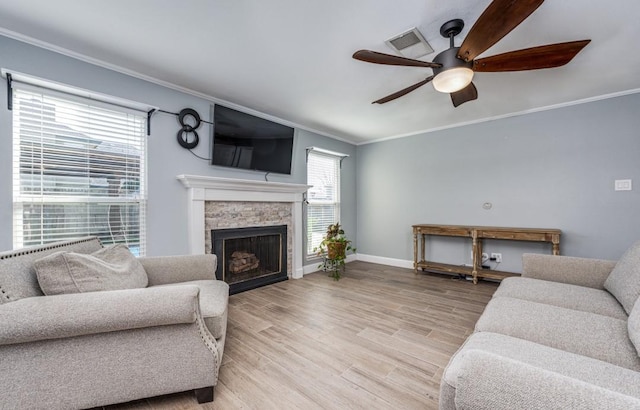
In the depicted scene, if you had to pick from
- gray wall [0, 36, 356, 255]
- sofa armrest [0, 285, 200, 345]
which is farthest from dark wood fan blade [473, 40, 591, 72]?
gray wall [0, 36, 356, 255]

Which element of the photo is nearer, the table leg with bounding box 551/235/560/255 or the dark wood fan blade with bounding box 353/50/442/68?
the dark wood fan blade with bounding box 353/50/442/68

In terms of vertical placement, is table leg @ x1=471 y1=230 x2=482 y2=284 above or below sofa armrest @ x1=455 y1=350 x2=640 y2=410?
below

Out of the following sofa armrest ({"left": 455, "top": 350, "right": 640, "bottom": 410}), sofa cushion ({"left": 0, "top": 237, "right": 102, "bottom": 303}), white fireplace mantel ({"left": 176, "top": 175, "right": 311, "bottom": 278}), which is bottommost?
sofa armrest ({"left": 455, "top": 350, "right": 640, "bottom": 410})

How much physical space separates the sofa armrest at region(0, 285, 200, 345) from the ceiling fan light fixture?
7.01 feet

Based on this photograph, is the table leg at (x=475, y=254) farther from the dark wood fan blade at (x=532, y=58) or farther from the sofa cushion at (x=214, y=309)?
the sofa cushion at (x=214, y=309)

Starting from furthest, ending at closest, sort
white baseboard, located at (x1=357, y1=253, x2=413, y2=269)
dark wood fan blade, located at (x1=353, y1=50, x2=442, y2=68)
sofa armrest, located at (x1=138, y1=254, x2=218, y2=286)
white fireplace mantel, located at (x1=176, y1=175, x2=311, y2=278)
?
white baseboard, located at (x1=357, y1=253, x2=413, y2=269)
white fireplace mantel, located at (x1=176, y1=175, x2=311, y2=278)
sofa armrest, located at (x1=138, y1=254, x2=218, y2=286)
dark wood fan blade, located at (x1=353, y1=50, x2=442, y2=68)

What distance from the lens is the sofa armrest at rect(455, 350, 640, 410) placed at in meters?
0.60

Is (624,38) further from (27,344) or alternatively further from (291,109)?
(27,344)

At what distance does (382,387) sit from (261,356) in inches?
34.1

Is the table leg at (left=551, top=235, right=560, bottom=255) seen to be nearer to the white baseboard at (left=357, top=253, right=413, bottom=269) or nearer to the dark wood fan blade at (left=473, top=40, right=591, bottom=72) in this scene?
the white baseboard at (left=357, top=253, right=413, bottom=269)

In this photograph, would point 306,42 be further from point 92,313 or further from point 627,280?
point 627,280

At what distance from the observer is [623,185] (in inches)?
124

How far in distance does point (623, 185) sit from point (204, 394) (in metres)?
4.68

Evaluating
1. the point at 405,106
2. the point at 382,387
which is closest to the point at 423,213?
the point at 405,106
